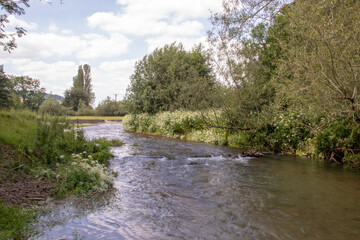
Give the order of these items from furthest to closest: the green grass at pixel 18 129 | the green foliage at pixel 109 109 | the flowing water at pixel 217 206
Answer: the green foliage at pixel 109 109 < the green grass at pixel 18 129 < the flowing water at pixel 217 206

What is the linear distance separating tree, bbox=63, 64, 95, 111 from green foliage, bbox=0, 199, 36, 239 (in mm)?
58520

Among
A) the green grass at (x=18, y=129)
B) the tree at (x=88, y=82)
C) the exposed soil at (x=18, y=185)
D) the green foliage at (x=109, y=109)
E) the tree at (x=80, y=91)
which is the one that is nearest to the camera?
the exposed soil at (x=18, y=185)

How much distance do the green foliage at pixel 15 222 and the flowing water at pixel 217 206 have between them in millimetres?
240

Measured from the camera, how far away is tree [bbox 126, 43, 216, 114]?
2502 cm

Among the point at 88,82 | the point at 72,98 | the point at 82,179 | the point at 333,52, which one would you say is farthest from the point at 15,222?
the point at 88,82

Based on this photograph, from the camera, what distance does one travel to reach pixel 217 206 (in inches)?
219

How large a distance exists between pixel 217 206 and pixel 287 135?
7810mm

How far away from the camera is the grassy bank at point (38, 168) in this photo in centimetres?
445

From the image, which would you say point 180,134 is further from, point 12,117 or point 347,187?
point 347,187

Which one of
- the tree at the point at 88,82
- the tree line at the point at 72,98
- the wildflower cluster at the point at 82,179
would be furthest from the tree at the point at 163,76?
the tree at the point at 88,82

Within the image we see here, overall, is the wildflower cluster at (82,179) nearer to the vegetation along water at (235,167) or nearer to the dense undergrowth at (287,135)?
the vegetation along water at (235,167)

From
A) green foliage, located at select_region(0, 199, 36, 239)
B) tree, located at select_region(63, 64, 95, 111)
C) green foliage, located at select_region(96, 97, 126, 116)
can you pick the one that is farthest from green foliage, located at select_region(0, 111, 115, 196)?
tree, located at select_region(63, 64, 95, 111)

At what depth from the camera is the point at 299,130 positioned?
11617mm

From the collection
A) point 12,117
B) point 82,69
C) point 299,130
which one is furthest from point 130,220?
point 82,69
